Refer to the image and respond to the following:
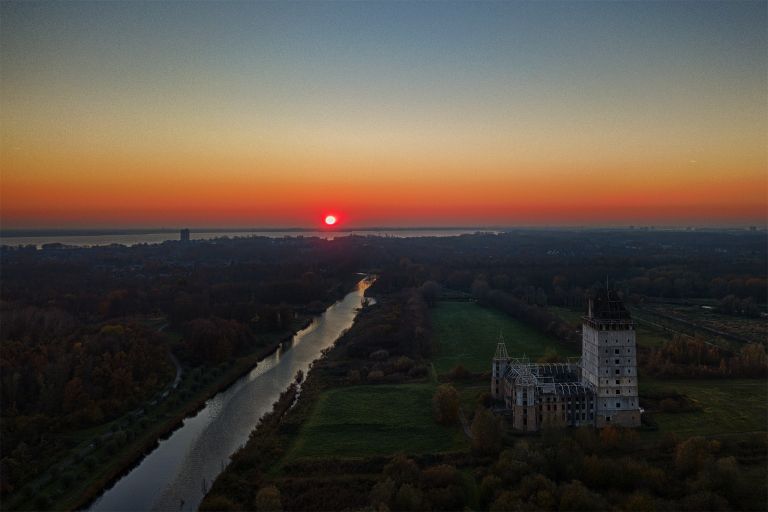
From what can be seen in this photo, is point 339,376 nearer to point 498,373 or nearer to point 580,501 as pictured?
point 498,373

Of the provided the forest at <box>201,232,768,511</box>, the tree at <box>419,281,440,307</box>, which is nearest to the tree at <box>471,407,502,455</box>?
the forest at <box>201,232,768,511</box>

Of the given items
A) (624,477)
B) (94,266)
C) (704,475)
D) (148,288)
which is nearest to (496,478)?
(624,477)

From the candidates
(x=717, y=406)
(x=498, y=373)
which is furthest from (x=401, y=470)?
(x=717, y=406)

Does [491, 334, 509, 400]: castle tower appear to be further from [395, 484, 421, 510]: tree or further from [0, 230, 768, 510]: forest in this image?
[395, 484, 421, 510]: tree

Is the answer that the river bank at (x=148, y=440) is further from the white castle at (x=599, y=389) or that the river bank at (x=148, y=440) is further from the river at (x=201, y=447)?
the white castle at (x=599, y=389)

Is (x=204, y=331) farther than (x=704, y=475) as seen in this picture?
Yes

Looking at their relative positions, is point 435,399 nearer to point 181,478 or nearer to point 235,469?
point 235,469
